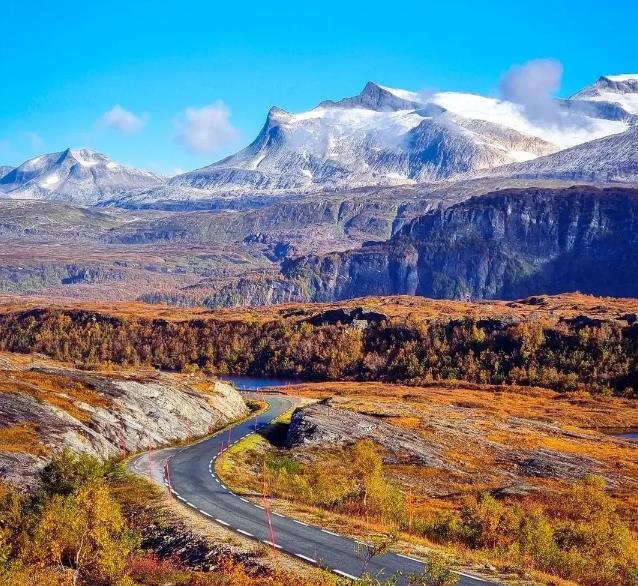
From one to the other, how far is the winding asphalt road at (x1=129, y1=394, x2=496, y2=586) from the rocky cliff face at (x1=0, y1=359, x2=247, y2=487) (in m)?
5.74

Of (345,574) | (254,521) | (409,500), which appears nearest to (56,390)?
(409,500)

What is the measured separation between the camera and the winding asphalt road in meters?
34.9

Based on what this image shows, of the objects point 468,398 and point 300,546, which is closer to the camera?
point 300,546

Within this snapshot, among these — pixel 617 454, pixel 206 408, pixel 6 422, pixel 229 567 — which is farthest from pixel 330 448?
pixel 229 567

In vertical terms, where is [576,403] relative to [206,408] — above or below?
below

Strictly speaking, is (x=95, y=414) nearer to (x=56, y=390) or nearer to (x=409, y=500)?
(x=56, y=390)

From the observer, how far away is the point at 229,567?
33.7 meters

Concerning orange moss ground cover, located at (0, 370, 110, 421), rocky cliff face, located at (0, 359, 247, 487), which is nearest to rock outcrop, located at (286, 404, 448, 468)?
rocky cliff face, located at (0, 359, 247, 487)

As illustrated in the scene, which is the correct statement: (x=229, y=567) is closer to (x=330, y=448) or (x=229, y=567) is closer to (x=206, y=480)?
(x=206, y=480)

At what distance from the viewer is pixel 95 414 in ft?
253

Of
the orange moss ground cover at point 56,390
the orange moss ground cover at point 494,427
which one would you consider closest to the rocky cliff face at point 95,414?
the orange moss ground cover at point 56,390

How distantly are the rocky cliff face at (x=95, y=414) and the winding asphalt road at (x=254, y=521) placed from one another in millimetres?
5736

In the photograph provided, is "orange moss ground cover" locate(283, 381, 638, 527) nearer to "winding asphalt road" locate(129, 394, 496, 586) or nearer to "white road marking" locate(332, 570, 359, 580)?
"winding asphalt road" locate(129, 394, 496, 586)

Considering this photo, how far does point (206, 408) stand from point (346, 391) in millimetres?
82562
